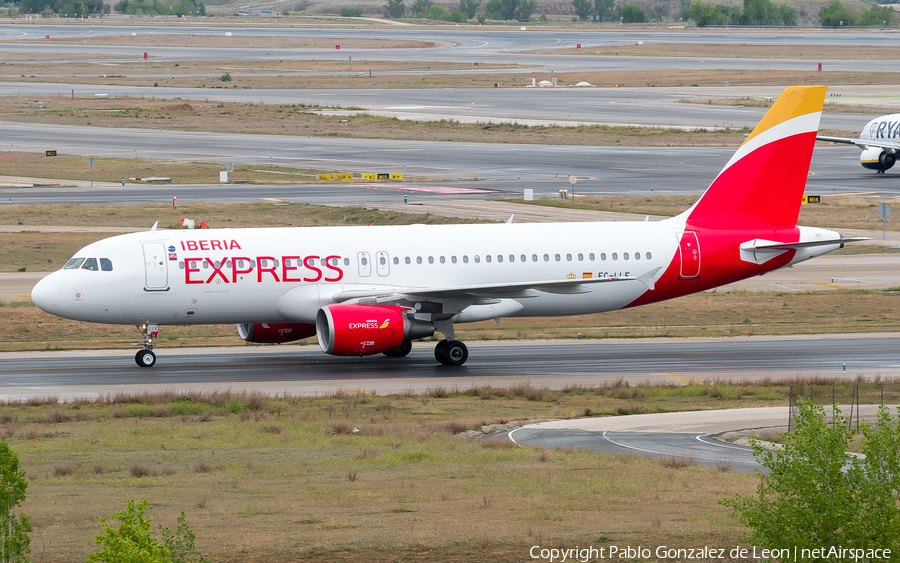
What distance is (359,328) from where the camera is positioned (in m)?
36.5

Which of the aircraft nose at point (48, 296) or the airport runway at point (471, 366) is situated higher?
the aircraft nose at point (48, 296)

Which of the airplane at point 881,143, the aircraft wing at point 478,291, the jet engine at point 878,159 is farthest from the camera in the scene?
the jet engine at point 878,159

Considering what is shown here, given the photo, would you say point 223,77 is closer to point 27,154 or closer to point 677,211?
point 27,154

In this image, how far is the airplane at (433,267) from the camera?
3759 cm

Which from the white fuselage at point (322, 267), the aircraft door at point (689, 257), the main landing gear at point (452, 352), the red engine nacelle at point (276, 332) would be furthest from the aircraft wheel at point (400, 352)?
the aircraft door at point (689, 257)

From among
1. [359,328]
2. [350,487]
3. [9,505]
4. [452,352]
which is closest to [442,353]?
[452,352]

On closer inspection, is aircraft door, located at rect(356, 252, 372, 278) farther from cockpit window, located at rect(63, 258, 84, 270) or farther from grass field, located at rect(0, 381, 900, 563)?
cockpit window, located at rect(63, 258, 84, 270)

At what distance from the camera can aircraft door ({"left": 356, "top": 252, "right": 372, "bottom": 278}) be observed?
3912 cm

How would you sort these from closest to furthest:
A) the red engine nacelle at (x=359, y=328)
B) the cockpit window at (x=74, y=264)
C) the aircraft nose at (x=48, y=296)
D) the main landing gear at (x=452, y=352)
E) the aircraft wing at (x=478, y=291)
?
the red engine nacelle at (x=359, y=328), the aircraft nose at (x=48, y=296), the cockpit window at (x=74, y=264), the aircraft wing at (x=478, y=291), the main landing gear at (x=452, y=352)

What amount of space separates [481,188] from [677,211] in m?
16.6

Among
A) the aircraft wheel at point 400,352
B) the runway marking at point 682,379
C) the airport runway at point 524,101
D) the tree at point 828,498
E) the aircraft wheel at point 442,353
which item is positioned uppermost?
the airport runway at point 524,101

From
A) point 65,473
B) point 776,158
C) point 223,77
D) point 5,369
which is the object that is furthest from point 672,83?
point 65,473

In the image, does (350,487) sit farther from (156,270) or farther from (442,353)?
(156,270)

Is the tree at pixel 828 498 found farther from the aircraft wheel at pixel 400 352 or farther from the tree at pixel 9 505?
the aircraft wheel at pixel 400 352
